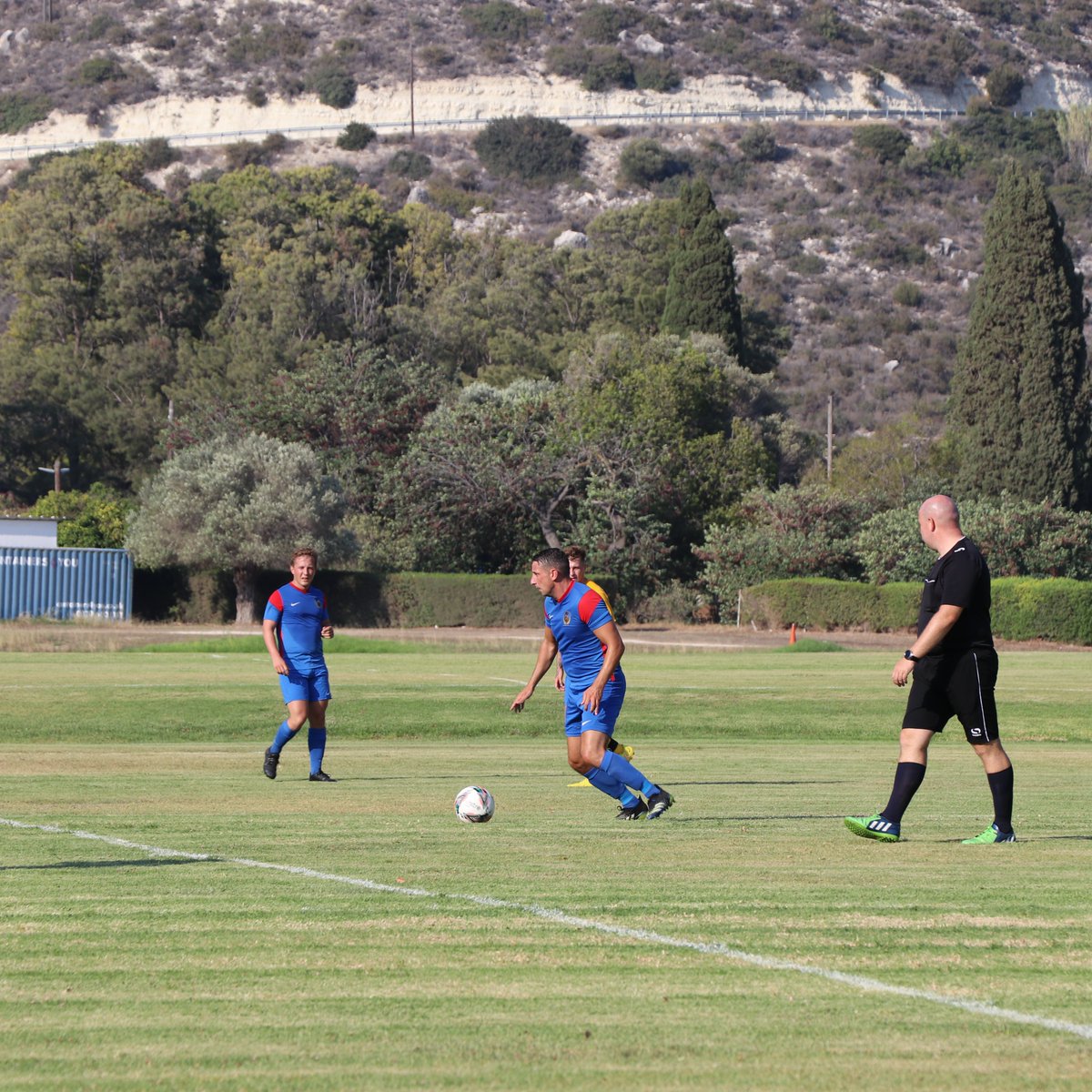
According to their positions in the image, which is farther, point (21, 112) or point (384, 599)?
point (21, 112)

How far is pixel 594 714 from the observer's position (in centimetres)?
1163

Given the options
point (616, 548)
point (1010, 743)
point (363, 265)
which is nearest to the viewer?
Result: point (1010, 743)

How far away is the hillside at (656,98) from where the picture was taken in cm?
14700

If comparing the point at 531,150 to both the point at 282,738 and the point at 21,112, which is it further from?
the point at 282,738

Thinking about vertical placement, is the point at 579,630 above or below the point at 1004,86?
below

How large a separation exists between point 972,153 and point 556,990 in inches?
6328

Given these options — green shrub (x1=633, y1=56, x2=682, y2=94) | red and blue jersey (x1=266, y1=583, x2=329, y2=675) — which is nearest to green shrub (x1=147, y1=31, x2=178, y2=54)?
green shrub (x1=633, y1=56, x2=682, y2=94)

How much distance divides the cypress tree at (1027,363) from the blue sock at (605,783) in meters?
56.4

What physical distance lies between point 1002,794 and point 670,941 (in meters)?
3.92

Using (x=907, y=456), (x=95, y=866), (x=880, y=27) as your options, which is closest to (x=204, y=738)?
(x=95, y=866)

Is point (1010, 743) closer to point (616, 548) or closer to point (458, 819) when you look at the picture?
point (458, 819)

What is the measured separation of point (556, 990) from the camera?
20.0 feet

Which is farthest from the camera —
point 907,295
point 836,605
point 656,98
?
point 656,98

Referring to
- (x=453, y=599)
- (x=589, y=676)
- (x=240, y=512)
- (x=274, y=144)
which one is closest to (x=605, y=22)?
(x=274, y=144)
